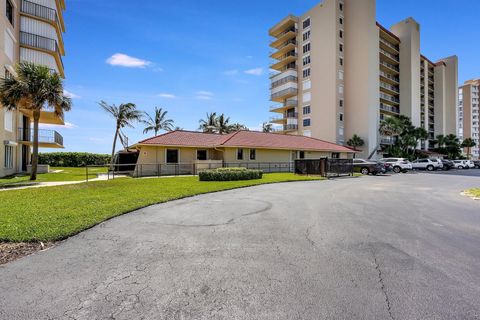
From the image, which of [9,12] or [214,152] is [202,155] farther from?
[9,12]

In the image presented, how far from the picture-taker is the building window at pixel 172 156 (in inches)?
1015

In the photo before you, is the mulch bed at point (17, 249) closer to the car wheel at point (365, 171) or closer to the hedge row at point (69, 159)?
the car wheel at point (365, 171)

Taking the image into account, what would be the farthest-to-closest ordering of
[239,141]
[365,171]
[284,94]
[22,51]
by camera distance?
[284,94]
[365,171]
[239,141]
[22,51]

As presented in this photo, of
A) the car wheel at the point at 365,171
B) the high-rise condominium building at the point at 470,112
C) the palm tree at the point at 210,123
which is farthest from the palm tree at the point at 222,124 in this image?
the high-rise condominium building at the point at 470,112

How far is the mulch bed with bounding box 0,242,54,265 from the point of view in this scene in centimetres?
485

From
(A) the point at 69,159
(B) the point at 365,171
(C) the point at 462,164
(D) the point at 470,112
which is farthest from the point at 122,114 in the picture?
(D) the point at 470,112

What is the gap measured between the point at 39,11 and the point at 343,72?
46.6 meters

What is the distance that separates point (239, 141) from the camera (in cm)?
2802

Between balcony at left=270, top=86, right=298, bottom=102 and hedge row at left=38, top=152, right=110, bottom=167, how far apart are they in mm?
36633

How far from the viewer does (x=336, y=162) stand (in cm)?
2522

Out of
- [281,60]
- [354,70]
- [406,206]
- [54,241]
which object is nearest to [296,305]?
[54,241]

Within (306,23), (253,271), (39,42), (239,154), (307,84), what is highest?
(306,23)

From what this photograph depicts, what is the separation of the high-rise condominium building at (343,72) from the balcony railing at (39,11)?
4060cm

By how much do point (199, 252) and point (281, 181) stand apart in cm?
1472
